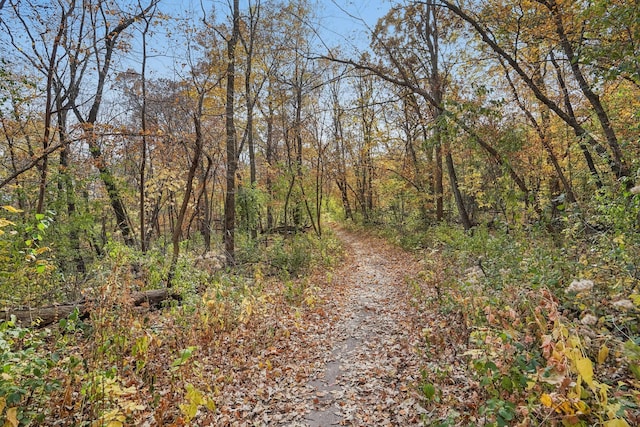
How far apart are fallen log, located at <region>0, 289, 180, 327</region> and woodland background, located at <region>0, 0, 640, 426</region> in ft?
0.50

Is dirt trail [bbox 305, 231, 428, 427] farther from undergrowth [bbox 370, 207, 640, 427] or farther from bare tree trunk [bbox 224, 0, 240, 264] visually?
bare tree trunk [bbox 224, 0, 240, 264]

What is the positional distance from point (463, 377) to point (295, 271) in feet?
22.8

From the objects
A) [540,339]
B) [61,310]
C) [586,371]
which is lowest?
[540,339]

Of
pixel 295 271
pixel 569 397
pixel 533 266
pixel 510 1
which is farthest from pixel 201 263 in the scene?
pixel 510 1

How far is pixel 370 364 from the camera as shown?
484cm

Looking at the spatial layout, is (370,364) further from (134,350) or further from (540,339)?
(134,350)

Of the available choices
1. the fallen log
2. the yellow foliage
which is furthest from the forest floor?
the fallen log

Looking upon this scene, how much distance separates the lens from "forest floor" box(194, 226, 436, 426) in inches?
149

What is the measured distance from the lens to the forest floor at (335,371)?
12.4 feet

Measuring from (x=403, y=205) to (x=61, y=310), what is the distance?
16007 millimetres

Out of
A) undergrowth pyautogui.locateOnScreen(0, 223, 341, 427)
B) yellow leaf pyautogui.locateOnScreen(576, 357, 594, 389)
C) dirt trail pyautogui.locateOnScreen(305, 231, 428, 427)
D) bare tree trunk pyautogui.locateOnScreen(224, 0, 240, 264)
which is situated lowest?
dirt trail pyautogui.locateOnScreen(305, 231, 428, 427)

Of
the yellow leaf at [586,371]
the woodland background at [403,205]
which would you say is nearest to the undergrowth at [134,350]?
the woodland background at [403,205]

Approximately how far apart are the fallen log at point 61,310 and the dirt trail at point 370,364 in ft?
9.64

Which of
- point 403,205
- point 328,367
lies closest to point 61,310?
point 328,367
